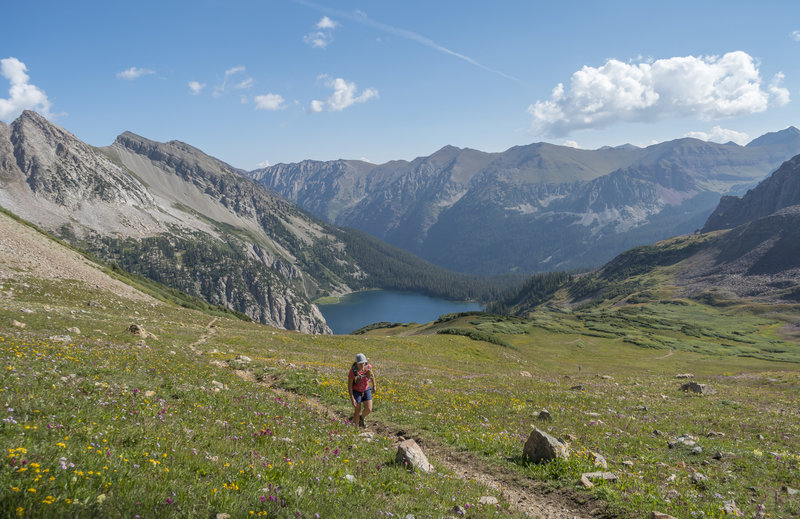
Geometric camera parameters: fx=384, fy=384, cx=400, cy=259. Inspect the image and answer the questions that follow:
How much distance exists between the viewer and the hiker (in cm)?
1547

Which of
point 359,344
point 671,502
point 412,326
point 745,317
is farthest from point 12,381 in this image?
point 745,317

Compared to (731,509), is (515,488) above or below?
below

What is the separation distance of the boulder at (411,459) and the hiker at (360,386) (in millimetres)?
4487

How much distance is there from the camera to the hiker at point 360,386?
15.5 m

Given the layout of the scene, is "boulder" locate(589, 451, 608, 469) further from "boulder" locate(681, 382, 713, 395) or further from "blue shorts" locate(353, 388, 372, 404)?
"boulder" locate(681, 382, 713, 395)

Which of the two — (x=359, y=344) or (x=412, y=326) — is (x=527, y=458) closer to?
(x=359, y=344)

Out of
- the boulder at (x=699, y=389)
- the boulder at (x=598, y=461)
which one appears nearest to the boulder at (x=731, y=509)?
the boulder at (x=598, y=461)

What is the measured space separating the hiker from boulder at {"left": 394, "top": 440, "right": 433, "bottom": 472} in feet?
14.7

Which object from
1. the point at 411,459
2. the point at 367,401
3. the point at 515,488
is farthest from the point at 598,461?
the point at 367,401

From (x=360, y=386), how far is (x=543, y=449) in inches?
278

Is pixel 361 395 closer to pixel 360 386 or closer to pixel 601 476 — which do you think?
pixel 360 386

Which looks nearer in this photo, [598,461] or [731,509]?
[731,509]

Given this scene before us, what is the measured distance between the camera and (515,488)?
11.0 meters

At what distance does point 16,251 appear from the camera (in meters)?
52.1
